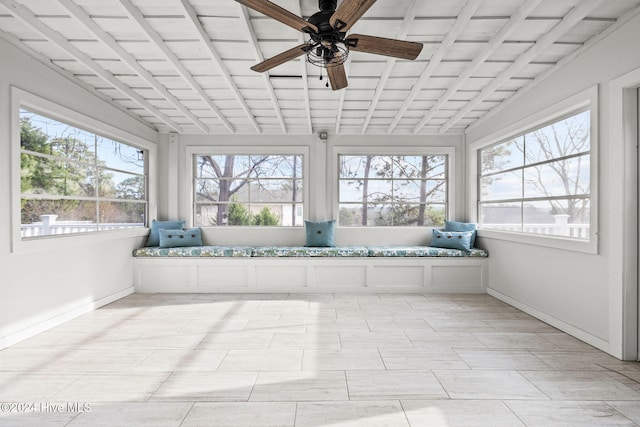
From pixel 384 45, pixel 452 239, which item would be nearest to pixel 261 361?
pixel 384 45

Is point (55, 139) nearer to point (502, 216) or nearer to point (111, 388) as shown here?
point (111, 388)

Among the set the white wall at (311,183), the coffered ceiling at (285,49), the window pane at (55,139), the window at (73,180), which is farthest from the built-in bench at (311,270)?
the coffered ceiling at (285,49)

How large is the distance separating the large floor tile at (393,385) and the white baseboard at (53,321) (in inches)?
114

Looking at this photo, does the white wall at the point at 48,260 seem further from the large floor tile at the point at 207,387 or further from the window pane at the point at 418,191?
the window pane at the point at 418,191

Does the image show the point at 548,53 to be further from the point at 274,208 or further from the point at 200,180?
the point at 200,180

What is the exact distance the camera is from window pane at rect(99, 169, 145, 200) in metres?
4.76

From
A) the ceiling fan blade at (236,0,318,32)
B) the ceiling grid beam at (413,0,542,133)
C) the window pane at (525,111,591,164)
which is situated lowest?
the window pane at (525,111,591,164)

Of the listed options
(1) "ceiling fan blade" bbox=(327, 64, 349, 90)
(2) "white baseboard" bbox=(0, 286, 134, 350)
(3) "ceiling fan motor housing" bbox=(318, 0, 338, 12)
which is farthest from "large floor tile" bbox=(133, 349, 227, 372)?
(3) "ceiling fan motor housing" bbox=(318, 0, 338, 12)

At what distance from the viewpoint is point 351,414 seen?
209 cm

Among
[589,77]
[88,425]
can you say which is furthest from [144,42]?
[589,77]

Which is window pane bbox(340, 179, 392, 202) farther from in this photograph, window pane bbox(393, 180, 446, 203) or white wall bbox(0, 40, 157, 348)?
white wall bbox(0, 40, 157, 348)

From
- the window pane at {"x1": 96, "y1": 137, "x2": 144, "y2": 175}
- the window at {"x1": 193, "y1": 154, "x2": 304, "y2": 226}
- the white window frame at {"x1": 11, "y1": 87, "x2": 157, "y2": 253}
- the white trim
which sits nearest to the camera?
the white trim

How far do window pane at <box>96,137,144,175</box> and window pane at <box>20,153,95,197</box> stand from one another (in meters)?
0.35

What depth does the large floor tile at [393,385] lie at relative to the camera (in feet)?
7.53
